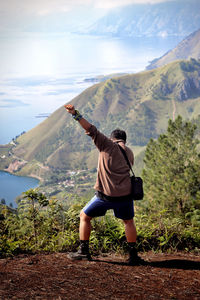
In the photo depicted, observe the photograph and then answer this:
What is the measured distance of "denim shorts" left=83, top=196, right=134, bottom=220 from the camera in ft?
13.6

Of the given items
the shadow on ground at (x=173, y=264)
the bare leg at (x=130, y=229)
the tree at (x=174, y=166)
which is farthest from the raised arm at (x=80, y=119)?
the tree at (x=174, y=166)

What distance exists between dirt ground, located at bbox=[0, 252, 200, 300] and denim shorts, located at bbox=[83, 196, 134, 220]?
74 cm

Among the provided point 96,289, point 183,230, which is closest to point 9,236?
point 96,289

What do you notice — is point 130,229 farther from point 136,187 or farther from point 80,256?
point 80,256

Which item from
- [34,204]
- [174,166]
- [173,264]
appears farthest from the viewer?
[174,166]

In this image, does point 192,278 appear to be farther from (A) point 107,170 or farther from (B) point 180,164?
(B) point 180,164

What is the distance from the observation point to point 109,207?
13.7 feet

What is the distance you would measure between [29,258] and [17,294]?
1.24 metres

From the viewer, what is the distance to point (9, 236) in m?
5.14

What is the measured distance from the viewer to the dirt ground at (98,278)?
10.6 ft

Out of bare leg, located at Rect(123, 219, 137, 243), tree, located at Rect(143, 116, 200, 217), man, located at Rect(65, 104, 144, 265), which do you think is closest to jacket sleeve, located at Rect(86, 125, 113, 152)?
man, located at Rect(65, 104, 144, 265)

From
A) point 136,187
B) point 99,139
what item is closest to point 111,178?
point 136,187

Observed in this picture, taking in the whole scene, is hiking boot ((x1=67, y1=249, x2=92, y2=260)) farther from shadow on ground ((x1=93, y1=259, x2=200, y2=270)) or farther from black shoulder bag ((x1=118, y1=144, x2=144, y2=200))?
black shoulder bag ((x1=118, y1=144, x2=144, y2=200))

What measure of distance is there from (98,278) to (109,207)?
962 millimetres
